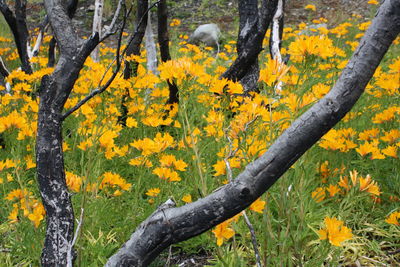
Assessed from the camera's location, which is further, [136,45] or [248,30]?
[136,45]

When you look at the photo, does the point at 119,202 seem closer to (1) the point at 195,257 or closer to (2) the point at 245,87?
(1) the point at 195,257

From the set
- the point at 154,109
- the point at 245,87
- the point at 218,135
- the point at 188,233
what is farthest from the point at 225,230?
the point at 245,87

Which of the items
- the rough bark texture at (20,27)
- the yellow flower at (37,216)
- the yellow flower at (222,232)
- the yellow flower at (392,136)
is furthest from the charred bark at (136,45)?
the yellow flower at (222,232)

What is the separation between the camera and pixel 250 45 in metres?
3.41

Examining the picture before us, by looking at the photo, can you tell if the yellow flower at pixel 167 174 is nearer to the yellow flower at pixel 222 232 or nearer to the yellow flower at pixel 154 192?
the yellow flower at pixel 154 192

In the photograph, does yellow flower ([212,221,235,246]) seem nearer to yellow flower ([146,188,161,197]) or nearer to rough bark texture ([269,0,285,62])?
yellow flower ([146,188,161,197])

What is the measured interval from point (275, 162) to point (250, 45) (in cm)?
268

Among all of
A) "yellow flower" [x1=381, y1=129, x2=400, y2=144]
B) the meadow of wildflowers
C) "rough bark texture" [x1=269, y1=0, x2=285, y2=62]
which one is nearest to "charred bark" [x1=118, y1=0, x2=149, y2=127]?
the meadow of wildflowers

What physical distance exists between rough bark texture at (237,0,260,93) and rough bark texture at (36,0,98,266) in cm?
222

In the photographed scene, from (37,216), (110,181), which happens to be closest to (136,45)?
(110,181)

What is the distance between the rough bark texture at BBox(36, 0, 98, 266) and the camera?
1400 millimetres

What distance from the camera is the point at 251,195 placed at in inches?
36.4

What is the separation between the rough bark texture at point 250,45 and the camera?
10.6 ft

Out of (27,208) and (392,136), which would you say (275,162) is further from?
(392,136)
